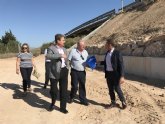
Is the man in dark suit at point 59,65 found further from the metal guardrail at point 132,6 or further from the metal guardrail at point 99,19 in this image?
the metal guardrail at point 99,19

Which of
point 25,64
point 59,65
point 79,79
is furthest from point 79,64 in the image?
point 25,64

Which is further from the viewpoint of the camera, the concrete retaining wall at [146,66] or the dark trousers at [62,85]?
the concrete retaining wall at [146,66]

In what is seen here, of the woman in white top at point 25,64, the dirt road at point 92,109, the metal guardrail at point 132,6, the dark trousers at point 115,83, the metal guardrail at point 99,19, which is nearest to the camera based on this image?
the dirt road at point 92,109

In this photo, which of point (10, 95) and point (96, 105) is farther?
point (10, 95)

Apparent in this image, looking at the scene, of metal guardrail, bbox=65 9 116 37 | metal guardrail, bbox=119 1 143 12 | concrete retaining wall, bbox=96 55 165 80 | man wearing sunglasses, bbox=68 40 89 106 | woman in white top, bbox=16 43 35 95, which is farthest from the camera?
metal guardrail, bbox=65 9 116 37

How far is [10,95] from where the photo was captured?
1169cm

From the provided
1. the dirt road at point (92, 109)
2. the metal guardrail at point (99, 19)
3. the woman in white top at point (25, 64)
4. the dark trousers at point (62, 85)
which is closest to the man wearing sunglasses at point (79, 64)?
the dirt road at point (92, 109)

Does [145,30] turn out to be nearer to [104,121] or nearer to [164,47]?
[164,47]

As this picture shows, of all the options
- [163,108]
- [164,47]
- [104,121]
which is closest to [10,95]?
[104,121]

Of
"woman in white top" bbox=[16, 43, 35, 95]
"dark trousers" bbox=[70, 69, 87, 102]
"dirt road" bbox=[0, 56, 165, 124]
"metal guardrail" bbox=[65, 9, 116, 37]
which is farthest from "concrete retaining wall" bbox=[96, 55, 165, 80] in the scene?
"metal guardrail" bbox=[65, 9, 116, 37]

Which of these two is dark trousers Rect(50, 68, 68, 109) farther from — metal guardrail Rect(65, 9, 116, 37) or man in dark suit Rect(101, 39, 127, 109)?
metal guardrail Rect(65, 9, 116, 37)

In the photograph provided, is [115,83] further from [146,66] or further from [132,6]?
[132,6]

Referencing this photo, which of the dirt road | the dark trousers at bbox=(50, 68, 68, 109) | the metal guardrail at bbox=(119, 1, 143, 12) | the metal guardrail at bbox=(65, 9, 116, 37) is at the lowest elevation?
the dirt road

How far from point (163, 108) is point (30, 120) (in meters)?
3.34
